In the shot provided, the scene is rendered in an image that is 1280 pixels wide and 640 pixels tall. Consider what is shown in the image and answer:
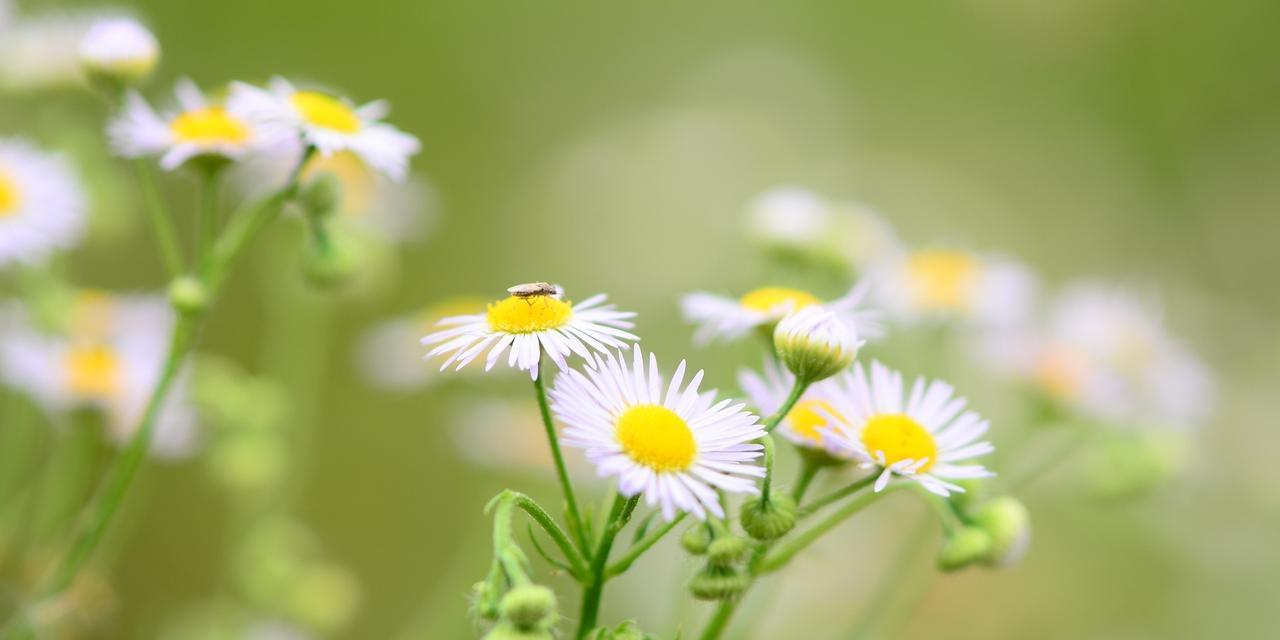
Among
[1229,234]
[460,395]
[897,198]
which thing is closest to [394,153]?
[460,395]

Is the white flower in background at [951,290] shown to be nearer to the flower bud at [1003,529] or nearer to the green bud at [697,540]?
the flower bud at [1003,529]

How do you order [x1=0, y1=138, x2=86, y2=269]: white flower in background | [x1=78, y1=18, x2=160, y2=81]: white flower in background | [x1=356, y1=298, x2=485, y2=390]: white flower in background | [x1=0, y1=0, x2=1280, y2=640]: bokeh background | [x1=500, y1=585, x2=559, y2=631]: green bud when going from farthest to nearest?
[x1=0, y1=0, x2=1280, y2=640]: bokeh background
[x1=356, y1=298, x2=485, y2=390]: white flower in background
[x1=0, y1=138, x2=86, y2=269]: white flower in background
[x1=78, y1=18, x2=160, y2=81]: white flower in background
[x1=500, y1=585, x2=559, y2=631]: green bud

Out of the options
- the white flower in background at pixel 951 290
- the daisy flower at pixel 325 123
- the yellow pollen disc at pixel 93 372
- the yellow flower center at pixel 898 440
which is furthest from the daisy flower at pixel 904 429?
the yellow pollen disc at pixel 93 372

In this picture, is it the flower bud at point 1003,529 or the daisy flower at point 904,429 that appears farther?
the flower bud at point 1003,529

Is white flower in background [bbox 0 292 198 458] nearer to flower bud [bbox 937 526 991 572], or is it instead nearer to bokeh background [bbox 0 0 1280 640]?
bokeh background [bbox 0 0 1280 640]

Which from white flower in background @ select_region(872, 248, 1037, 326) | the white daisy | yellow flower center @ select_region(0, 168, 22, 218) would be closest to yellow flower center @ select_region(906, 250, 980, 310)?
white flower in background @ select_region(872, 248, 1037, 326)

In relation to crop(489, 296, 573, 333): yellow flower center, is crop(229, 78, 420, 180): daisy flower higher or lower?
higher

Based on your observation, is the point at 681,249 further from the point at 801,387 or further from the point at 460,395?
the point at 801,387
